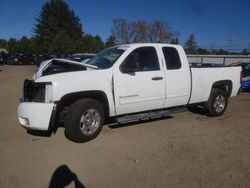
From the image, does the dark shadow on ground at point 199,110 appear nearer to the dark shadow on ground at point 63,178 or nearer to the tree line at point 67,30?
the dark shadow on ground at point 63,178

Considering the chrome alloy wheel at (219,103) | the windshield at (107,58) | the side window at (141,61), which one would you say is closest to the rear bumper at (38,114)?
the windshield at (107,58)

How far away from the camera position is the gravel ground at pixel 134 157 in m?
4.13

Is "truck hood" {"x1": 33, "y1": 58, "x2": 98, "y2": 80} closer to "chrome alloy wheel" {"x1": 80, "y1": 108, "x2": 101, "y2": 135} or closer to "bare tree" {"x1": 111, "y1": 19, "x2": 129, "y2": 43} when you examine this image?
"chrome alloy wheel" {"x1": 80, "y1": 108, "x2": 101, "y2": 135}

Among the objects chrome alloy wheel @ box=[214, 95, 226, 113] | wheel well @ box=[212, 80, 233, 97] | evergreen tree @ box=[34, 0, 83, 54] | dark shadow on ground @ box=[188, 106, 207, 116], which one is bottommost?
dark shadow on ground @ box=[188, 106, 207, 116]

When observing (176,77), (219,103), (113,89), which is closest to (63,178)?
(113,89)

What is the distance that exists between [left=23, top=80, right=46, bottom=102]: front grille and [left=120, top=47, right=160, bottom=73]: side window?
5.45 feet

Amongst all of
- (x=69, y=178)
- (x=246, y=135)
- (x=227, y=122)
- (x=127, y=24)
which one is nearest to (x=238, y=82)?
(x=227, y=122)

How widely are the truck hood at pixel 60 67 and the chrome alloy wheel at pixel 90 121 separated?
0.93 metres

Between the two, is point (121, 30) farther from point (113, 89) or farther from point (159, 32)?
point (113, 89)

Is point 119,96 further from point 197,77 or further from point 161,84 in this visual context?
point 197,77

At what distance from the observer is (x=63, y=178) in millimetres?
4184

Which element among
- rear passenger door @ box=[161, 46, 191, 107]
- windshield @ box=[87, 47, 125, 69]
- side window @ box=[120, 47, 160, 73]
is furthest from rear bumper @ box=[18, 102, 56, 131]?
rear passenger door @ box=[161, 46, 191, 107]

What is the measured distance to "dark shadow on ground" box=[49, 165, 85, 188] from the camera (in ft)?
13.0

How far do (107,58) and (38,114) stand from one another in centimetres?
207
